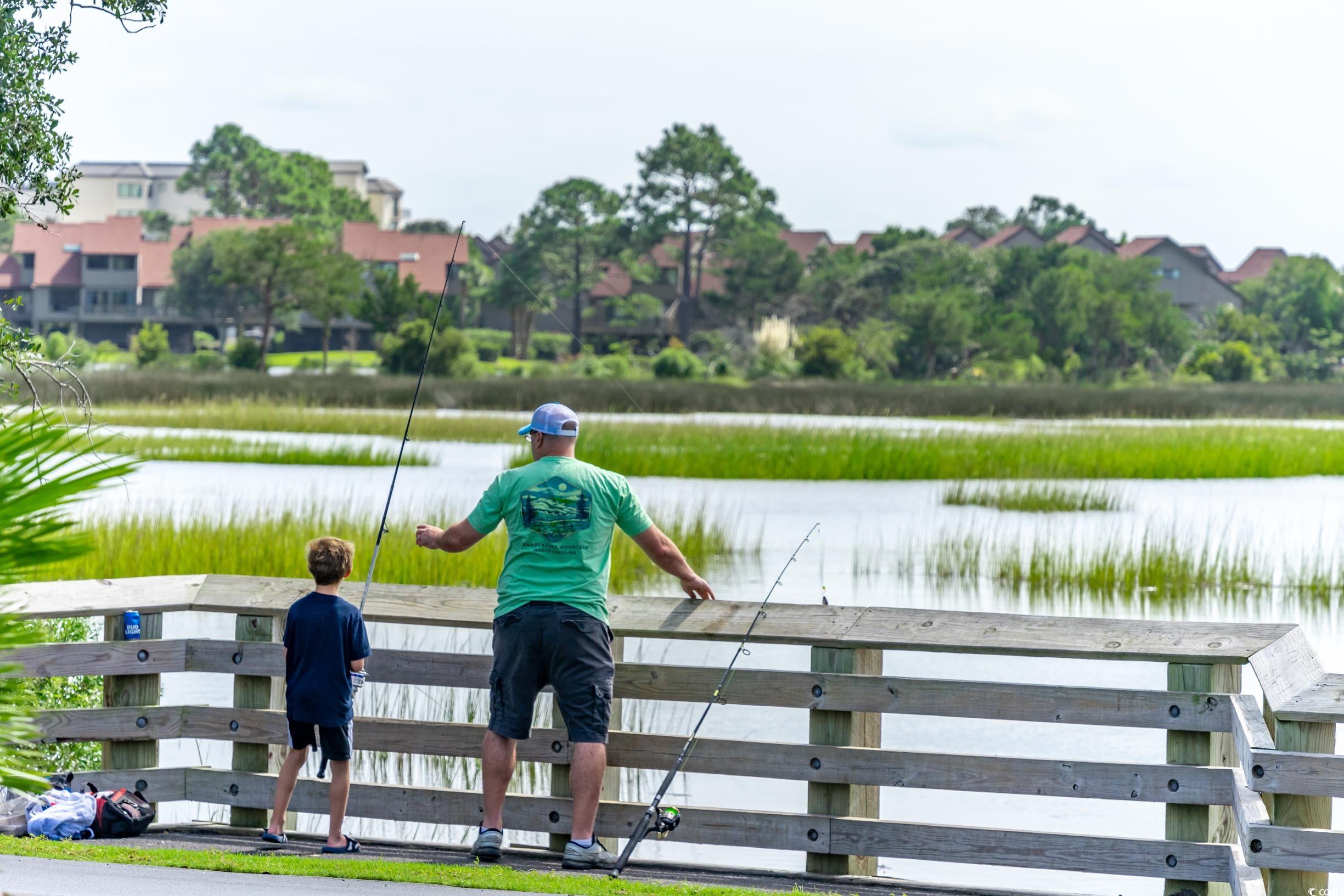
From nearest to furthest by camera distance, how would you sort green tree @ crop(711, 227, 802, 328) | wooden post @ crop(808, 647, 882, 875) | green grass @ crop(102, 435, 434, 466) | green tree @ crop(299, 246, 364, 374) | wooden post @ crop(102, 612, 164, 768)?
wooden post @ crop(808, 647, 882, 875)
wooden post @ crop(102, 612, 164, 768)
green grass @ crop(102, 435, 434, 466)
green tree @ crop(299, 246, 364, 374)
green tree @ crop(711, 227, 802, 328)

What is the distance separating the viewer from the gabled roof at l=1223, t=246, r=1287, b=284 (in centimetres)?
10950

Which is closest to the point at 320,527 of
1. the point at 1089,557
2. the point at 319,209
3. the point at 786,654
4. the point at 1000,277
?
the point at 786,654

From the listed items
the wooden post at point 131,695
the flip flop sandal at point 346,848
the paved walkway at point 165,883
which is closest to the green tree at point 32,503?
the paved walkway at point 165,883

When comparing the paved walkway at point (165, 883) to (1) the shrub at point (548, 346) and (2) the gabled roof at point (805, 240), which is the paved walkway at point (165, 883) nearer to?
(1) the shrub at point (548, 346)

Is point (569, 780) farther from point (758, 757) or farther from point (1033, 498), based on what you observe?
point (1033, 498)

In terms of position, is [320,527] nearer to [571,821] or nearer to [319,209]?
[571,821]

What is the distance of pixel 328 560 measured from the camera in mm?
5418

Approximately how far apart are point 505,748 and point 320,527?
37.1 feet

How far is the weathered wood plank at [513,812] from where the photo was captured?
544 centimetres

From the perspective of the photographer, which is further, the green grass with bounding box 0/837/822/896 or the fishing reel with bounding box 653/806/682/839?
the fishing reel with bounding box 653/806/682/839

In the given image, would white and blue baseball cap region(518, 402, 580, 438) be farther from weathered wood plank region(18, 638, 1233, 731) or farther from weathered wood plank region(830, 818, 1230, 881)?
weathered wood plank region(830, 818, 1230, 881)

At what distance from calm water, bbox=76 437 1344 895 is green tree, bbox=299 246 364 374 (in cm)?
4403

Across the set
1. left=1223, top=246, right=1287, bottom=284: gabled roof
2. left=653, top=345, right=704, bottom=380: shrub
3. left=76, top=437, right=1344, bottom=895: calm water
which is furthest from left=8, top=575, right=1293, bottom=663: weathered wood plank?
left=1223, top=246, right=1287, bottom=284: gabled roof

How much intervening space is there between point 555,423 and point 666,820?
148 centimetres
